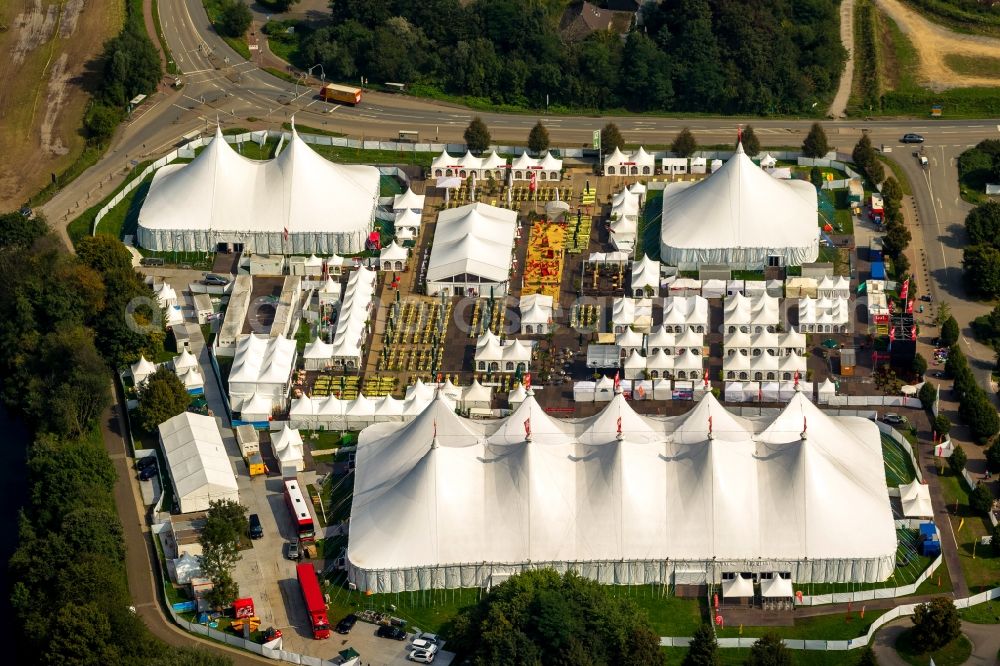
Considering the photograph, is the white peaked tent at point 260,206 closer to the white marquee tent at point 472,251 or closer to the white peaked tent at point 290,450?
the white marquee tent at point 472,251

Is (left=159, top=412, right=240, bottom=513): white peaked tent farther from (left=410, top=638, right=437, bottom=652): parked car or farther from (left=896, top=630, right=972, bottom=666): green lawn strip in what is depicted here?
(left=896, top=630, right=972, bottom=666): green lawn strip

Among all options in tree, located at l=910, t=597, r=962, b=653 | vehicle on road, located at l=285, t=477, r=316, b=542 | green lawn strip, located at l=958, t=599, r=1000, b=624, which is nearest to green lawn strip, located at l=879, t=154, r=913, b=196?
green lawn strip, located at l=958, t=599, r=1000, b=624

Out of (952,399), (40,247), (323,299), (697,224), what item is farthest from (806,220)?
(40,247)

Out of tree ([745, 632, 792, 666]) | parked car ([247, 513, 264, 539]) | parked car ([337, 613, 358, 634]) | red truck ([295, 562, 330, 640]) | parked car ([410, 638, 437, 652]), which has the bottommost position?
parked car ([247, 513, 264, 539])

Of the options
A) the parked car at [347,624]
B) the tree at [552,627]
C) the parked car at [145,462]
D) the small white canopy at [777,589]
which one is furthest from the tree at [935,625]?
the parked car at [145,462]

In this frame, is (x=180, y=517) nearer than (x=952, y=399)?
Yes

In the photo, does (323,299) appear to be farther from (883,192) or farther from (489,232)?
(883,192)
